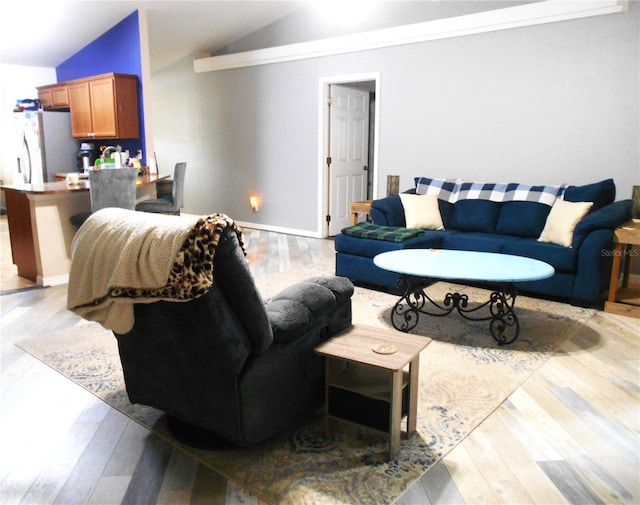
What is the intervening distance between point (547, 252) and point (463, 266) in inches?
43.9

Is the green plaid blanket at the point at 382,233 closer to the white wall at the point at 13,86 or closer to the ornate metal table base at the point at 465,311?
the ornate metal table base at the point at 465,311

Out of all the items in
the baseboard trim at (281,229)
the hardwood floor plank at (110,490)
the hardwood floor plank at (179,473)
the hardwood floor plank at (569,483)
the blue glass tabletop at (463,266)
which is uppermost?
the blue glass tabletop at (463,266)

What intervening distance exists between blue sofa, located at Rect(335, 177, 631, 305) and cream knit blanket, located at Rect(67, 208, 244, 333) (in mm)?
2700

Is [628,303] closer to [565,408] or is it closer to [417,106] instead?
[565,408]

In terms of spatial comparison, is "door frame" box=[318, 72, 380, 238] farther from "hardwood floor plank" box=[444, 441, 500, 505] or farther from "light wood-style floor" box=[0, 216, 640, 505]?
"hardwood floor plank" box=[444, 441, 500, 505]

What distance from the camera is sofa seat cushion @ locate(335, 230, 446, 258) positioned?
434 cm

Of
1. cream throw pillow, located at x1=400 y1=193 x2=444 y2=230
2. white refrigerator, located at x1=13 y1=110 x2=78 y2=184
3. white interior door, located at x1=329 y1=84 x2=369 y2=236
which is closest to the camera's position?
cream throw pillow, located at x1=400 y1=193 x2=444 y2=230

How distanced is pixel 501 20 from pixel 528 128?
1073 mm

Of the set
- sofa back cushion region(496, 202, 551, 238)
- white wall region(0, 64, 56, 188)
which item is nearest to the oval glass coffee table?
sofa back cushion region(496, 202, 551, 238)

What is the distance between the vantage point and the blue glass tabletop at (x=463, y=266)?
3.13 m

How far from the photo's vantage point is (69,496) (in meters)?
1.88

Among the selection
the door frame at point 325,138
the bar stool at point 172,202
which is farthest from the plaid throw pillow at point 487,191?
the bar stool at point 172,202

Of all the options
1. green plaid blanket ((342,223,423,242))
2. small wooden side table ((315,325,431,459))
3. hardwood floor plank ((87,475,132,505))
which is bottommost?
hardwood floor plank ((87,475,132,505))

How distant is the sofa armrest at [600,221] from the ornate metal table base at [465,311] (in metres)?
0.83
